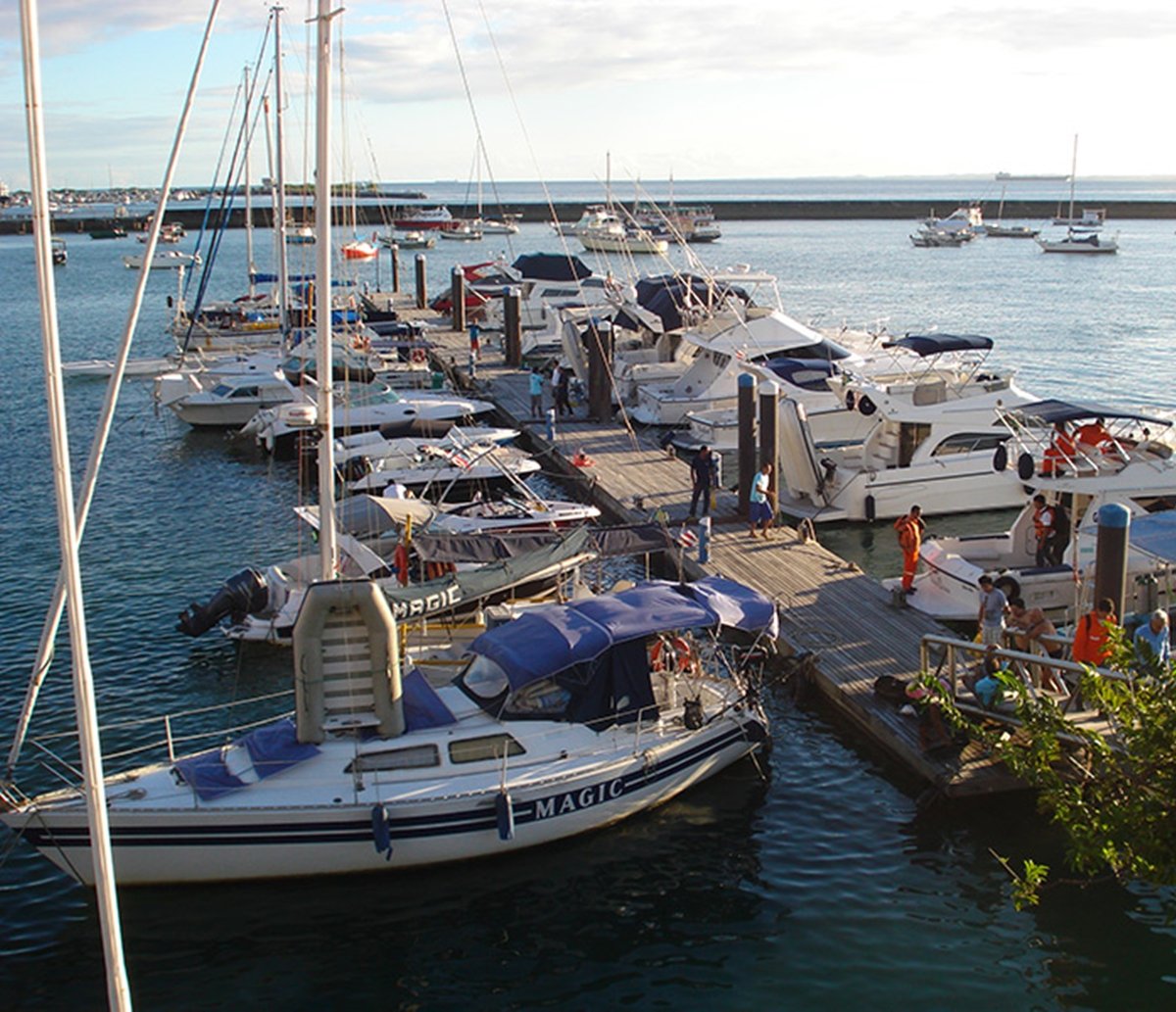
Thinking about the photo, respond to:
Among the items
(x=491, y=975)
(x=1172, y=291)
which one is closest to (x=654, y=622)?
(x=491, y=975)

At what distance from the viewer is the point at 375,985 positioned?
12.3m

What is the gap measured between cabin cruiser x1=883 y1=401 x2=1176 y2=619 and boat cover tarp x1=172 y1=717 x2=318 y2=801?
1029 cm

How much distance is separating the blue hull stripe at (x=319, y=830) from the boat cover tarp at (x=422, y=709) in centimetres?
115

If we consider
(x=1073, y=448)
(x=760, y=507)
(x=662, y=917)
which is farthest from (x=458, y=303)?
(x=662, y=917)

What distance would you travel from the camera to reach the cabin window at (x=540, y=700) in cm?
1462

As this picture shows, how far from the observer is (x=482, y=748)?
46.3 ft

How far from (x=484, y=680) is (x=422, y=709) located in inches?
35.3

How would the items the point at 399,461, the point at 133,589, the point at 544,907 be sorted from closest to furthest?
the point at 544,907
the point at 133,589
the point at 399,461

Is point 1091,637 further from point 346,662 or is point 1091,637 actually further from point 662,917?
point 346,662

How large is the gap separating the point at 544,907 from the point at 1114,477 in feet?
41.6

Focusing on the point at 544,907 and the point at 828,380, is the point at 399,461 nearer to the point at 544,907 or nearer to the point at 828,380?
the point at 828,380

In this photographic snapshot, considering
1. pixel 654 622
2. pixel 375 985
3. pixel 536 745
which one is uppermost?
pixel 654 622

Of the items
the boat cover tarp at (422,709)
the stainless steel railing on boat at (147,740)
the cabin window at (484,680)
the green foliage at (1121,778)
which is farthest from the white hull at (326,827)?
the green foliage at (1121,778)

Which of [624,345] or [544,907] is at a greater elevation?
[624,345]
